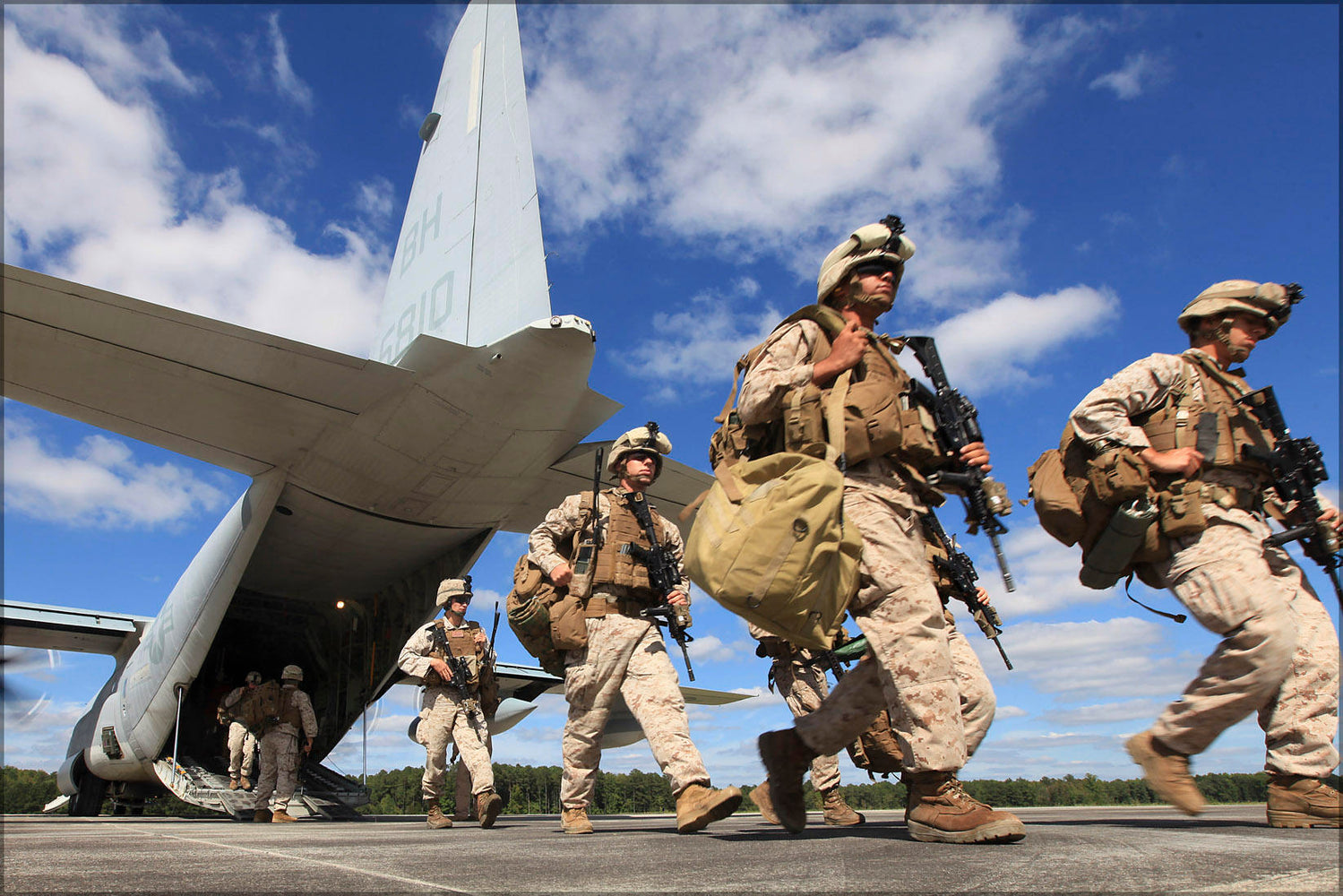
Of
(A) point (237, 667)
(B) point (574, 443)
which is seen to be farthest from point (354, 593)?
(B) point (574, 443)

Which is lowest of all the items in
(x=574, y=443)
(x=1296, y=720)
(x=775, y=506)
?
(x=1296, y=720)

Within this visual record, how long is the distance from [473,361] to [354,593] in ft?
23.1

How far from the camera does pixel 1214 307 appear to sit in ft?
12.1

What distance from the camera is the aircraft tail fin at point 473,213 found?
8305 millimetres

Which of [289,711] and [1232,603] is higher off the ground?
[1232,603]

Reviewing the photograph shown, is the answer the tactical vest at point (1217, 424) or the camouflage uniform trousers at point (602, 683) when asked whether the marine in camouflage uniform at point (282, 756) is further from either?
the tactical vest at point (1217, 424)

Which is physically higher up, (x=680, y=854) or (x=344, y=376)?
(x=344, y=376)

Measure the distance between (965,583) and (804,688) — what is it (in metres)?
1.36

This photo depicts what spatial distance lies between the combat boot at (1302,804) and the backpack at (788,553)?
1.98m

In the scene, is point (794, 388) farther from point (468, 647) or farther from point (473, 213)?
point (473, 213)

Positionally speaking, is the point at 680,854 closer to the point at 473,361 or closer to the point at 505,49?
the point at 473,361

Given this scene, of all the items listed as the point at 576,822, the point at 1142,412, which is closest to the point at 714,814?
the point at 576,822

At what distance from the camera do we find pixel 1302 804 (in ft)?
10.1

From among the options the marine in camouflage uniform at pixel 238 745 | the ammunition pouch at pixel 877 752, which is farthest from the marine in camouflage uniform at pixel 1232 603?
the marine in camouflage uniform at pixel 238 745
